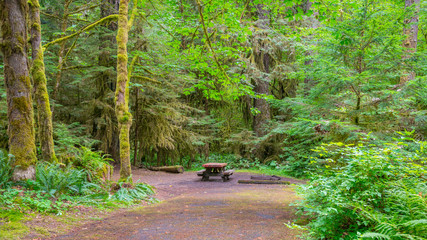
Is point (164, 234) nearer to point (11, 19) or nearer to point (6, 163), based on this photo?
point (6, 163)

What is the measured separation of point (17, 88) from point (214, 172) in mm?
8447

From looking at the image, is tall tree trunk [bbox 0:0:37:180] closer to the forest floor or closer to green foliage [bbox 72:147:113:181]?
green foliage [bbox 72:147:113:181]

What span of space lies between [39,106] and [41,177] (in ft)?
7.76

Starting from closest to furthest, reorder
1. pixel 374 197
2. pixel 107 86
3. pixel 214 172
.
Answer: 1. pixel 374 197
2. pixel 214 172
3. pixel 107 86

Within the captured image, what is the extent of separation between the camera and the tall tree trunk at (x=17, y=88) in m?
5.61

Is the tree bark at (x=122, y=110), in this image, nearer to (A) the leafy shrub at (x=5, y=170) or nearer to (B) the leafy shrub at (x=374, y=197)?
(A) the leafy shrub at (x=5, y=170)

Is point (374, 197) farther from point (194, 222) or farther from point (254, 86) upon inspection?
point (254, 86)

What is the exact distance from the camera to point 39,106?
702cm

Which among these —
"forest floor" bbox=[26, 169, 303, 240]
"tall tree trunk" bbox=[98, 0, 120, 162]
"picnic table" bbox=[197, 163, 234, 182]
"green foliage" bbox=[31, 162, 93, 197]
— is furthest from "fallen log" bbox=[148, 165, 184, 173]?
"green foliage" bbox=[31, 162, 93, 197]

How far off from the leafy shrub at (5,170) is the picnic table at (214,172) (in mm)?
7456

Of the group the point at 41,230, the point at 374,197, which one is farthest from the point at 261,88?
the point at 41,230

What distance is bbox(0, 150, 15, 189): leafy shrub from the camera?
5.06 meters

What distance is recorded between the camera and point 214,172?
12.3 metres

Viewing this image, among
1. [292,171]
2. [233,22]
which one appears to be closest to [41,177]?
[233,22]
